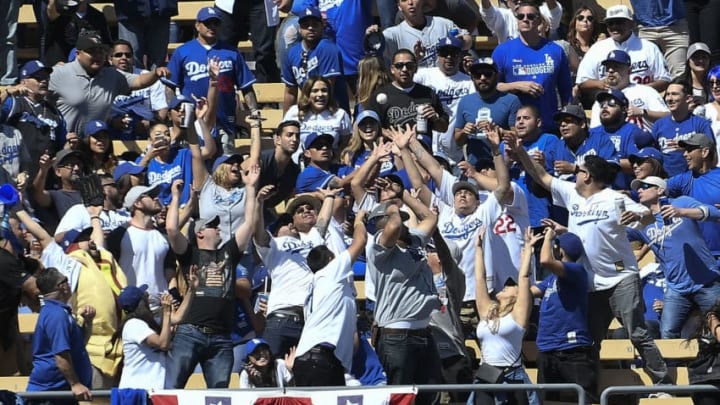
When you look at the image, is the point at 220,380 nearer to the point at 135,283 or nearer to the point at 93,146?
the point at 135,283

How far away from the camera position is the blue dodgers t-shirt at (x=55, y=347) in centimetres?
1343

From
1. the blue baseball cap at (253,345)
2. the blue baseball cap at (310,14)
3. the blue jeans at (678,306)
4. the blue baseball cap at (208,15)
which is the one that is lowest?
the blue jeans at (678,306)

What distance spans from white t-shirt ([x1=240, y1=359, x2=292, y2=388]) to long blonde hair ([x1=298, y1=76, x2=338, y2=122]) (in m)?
3.31

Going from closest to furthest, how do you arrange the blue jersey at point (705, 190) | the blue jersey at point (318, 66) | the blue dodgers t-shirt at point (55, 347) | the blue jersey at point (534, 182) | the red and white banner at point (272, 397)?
1. the red and white banner at point (272, 397)
2. the blue dodgers t-shirt at point (55, 347)
3. the blue jersey at point (705, 190)
4. the blue jersey at point (534, 182)
5. the blue jersey at point (318, 66)

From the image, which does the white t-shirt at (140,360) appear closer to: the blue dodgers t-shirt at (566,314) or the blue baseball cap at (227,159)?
the blue baseball cap at (227,159)

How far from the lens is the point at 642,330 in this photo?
14695 millimetres

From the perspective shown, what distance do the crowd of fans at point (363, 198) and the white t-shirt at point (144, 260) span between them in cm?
1

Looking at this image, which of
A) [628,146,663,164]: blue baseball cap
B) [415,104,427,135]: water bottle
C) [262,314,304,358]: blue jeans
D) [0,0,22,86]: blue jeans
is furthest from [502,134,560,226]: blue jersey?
[0,0,22,86]: blue jeans

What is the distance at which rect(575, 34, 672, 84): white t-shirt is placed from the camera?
58.5ft

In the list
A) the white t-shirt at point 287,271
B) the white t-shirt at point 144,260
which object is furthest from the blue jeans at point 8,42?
the white t-shirt at point 287,271

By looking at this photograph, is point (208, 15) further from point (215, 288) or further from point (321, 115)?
point (215, 288)

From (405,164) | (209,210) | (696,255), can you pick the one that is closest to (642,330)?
(696,255)

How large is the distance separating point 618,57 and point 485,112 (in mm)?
1355

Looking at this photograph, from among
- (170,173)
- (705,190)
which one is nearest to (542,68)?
(705,190)
